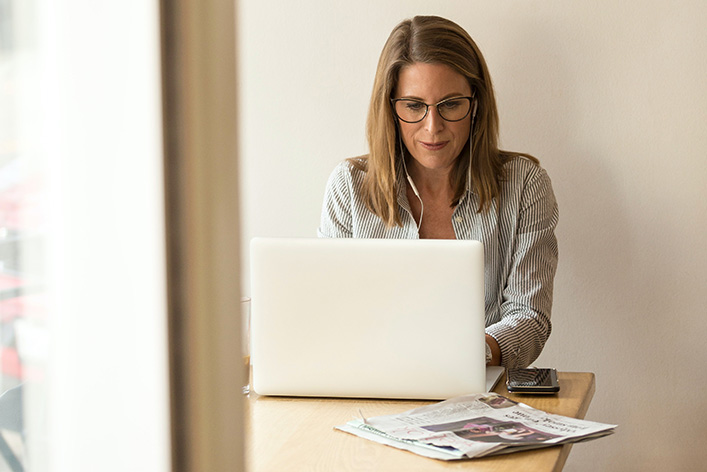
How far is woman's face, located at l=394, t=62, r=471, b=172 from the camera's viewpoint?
181cm

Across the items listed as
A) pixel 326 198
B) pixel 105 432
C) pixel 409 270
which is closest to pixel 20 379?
pixel 105 432

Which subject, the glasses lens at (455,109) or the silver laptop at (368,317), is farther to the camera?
the glasses lens at (455,109)

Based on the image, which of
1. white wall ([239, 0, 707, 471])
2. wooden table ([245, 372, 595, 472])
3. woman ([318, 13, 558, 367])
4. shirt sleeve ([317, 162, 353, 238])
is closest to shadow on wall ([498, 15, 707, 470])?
white wall ([239, 0, 707, 471])

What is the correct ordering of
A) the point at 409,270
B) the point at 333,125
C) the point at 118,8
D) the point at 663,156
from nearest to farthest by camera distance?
the point at 118,8
the point at 409,270
the point at 663,156
the point at 333,125

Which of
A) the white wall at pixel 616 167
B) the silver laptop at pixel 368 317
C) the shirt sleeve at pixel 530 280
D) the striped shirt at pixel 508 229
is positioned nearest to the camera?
the silver laptop at pixel 368 317

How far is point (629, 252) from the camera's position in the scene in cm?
202

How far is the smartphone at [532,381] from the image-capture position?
1.26 meters

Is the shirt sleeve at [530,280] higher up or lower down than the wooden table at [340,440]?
higher up

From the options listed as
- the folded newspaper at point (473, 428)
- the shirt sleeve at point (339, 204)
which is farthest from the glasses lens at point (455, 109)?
the folded newspaper at point (473, 428)

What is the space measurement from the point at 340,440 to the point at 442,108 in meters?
1.00

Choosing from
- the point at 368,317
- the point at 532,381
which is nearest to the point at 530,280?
the point at 532,381

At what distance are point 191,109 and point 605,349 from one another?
2.01 m

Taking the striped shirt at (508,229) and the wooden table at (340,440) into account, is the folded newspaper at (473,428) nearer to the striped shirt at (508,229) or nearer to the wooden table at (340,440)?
the wooden table at (340,440)

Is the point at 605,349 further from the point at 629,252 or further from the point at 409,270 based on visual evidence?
the point at 409,270
